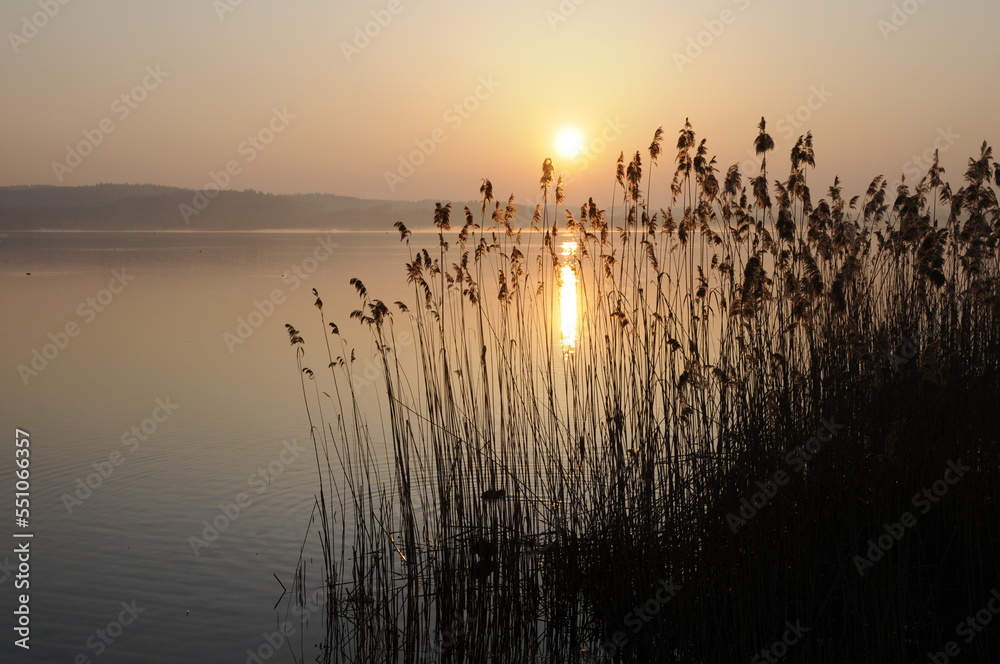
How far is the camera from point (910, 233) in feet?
14.6

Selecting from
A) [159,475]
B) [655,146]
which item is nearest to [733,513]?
[655,146]

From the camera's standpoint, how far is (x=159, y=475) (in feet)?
20.0

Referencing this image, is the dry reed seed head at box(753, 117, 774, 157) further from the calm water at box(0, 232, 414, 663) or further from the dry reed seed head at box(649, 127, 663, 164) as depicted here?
the calm water at box(0, 232, 414, 663)

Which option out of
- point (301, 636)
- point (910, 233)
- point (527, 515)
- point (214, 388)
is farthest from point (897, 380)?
point (214, 388)

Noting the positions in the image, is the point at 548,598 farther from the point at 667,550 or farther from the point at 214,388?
the point at 214,388

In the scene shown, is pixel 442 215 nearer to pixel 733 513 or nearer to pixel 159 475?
pixel 733 513

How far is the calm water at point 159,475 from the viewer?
4047 mm

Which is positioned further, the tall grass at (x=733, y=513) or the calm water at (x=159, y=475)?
the calm water at (x=159, y=475)

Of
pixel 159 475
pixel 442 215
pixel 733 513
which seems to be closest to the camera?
pixel 733 513

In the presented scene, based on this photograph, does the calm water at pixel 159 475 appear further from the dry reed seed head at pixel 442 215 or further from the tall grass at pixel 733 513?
the dry reed seed head at pixel 442 215

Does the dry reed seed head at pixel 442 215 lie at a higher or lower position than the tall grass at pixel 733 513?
higher

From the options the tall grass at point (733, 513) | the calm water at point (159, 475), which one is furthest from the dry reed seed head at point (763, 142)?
the calm water at point (159, 475)

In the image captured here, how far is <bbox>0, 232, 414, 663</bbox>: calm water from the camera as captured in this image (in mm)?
4047

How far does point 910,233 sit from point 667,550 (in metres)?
2.08
